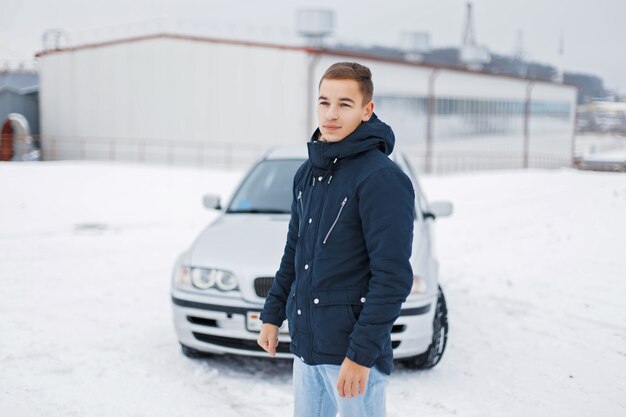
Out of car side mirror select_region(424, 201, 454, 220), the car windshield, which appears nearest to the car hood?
the car windshield

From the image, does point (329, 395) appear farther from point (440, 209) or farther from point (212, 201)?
point (440, 209)

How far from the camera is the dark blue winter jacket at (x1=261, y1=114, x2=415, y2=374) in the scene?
2.08m

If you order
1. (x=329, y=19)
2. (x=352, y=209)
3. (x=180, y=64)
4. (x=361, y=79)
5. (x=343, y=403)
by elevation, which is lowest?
(x=343, y=403)

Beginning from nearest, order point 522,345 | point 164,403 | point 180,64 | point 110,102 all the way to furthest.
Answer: point 164,403 → point 522,345 → point 180,64 → point 110,102

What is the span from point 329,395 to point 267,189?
357 cm

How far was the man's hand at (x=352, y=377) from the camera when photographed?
2.09 meters

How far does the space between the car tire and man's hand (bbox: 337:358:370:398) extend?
2600 millimetres

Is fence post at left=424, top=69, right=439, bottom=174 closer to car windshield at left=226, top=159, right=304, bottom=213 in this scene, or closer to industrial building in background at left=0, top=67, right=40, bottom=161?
industrial building in background at left=0, top=67, right=40, bottom=161

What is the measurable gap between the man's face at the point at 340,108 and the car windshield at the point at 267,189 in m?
3.26

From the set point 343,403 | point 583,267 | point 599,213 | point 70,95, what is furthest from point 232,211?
point 70,95

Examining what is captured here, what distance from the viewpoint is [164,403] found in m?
4.13

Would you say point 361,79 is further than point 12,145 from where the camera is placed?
No

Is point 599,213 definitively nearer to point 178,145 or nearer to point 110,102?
point 178,145

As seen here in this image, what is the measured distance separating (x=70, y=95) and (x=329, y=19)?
11369 mm
